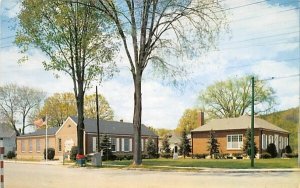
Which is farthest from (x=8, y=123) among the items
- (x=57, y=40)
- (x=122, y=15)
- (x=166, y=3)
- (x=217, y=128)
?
(x=217, y=128)

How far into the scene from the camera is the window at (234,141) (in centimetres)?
3559

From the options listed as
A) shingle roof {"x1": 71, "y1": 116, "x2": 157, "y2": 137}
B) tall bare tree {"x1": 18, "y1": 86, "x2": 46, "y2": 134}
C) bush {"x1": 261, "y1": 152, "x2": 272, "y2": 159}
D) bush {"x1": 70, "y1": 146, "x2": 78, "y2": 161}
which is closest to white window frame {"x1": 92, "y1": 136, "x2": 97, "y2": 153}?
bush {"x1": 70, "y1": 146, "x2": 78, "y2": 161}

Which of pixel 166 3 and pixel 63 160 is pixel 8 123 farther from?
pixel 166 3

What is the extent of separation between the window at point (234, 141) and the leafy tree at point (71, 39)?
23880 mm

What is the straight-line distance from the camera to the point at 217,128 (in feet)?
112

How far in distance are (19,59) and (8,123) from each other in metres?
1.77

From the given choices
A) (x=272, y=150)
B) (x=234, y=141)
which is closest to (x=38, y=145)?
(x=272, y=150)

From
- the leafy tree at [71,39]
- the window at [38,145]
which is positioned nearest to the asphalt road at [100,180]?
the window at [38,145]

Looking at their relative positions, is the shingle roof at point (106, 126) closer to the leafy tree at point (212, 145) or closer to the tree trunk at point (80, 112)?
the tree trunk at point (80, 112)

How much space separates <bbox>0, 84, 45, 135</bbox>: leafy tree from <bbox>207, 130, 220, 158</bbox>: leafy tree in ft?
73.6

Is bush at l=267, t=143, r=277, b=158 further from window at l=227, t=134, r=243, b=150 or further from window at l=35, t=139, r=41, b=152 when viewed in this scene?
window at l=35, t=139, r=41, b=152

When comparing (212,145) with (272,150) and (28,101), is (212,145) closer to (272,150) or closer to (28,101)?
(272,150)

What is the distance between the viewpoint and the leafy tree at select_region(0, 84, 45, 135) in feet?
37.9

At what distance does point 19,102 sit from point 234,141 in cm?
2642
